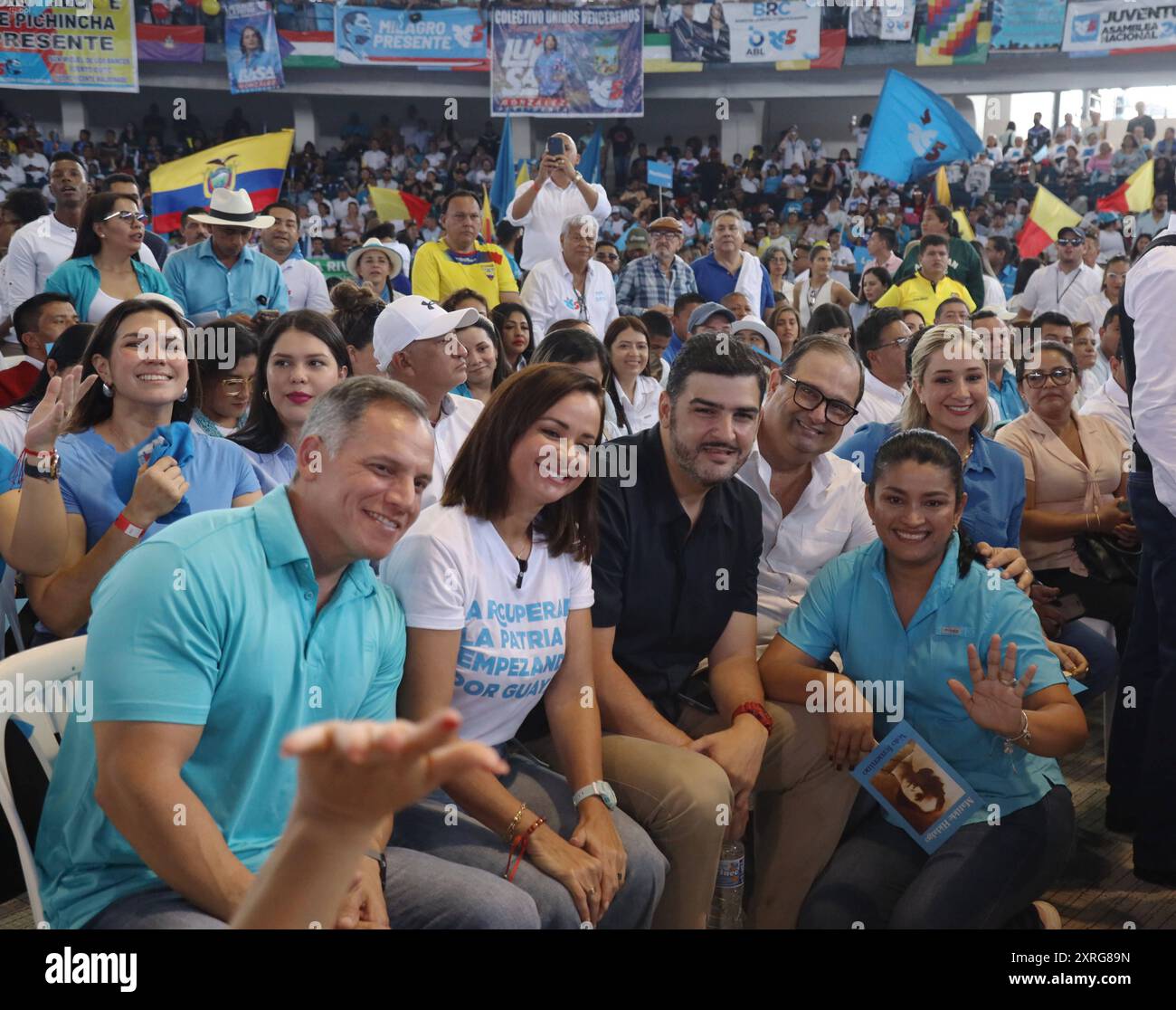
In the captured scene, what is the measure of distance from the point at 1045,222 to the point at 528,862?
10.2m

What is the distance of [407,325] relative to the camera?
3281mm

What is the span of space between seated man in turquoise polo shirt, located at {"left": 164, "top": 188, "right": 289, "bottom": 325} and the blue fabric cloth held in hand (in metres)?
2.81

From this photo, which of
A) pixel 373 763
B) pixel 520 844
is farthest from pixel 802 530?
pixel 373 763

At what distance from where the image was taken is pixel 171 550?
1.65 metres

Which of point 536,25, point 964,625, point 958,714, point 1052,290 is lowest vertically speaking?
point 958,714

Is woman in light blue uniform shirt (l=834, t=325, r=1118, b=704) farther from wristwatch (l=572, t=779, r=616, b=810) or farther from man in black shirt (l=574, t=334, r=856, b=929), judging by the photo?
wristwatch (l=572, t=779, r=616, b=810)

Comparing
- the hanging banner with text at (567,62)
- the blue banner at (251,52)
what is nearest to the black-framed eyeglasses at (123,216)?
the hanging banner with text at (567,62)

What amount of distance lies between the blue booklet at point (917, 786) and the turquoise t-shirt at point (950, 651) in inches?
2.1

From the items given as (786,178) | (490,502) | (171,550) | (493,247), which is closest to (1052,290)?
(493,247)

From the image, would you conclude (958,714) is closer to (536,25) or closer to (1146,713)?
(1146,713)

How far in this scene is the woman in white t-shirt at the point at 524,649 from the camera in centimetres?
207

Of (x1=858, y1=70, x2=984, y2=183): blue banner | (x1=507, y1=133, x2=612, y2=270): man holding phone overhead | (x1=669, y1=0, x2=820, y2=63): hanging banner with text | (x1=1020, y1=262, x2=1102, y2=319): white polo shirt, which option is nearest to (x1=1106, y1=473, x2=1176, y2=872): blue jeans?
(x1=507, y1=133, x2=612, y2=270): man holding phone overhead

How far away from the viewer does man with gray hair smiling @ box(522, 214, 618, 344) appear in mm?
5992
